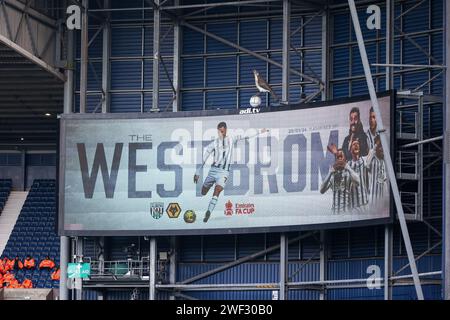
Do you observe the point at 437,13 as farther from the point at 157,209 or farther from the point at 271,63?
the point at 157,209

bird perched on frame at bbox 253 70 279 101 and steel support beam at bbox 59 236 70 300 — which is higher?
bird perched on frame at bbox 253 70 279 101

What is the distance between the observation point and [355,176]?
44188 mm

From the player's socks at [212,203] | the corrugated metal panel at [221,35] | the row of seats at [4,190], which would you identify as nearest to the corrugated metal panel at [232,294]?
the player's socks at [212,203]

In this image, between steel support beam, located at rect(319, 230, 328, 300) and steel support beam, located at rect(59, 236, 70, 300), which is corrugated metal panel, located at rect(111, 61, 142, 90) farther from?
steel support beam, located at rect(319, 230, 328, 300)

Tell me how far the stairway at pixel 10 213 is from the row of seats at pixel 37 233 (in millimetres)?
708

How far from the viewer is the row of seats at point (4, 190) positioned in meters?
63.1

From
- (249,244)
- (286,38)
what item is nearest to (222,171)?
(249,244)

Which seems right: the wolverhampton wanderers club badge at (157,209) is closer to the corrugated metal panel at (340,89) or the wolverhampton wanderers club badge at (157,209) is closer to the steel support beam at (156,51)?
the steel support beam at (156,51)

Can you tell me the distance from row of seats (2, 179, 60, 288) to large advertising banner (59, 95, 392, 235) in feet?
28.9

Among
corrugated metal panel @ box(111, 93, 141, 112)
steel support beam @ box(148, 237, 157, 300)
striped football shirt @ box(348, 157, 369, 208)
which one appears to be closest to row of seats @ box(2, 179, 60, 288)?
corrugated metal panel @ box(111, 93, 141, 112)

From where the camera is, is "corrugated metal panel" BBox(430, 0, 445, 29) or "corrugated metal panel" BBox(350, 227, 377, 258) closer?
"corrugated metal panel" BBox(430, 0, 445, 29)

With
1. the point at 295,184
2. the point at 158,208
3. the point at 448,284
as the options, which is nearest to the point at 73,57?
the point at 158,208

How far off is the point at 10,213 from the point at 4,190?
1628mm

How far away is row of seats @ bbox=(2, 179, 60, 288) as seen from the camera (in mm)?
57000
